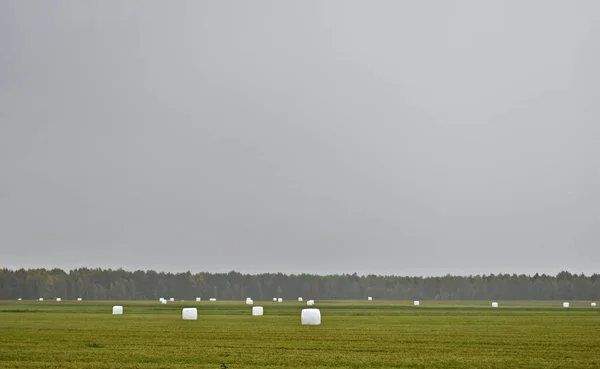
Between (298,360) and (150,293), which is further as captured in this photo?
(150,293)

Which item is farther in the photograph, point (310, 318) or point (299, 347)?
point (310, 318)

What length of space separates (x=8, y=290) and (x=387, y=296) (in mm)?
88692

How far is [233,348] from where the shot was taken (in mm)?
28391

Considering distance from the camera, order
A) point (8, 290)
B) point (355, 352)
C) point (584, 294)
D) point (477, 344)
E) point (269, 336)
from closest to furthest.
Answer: point (355, 352)
point (477, 344)
point (269, 336)
point (584, 294)
point (8, 290)

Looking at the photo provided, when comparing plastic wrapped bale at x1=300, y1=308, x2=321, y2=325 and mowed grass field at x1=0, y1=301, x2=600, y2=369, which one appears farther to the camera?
plastic wrapped bale at x1=300, y1=308, x2=321, y2=325

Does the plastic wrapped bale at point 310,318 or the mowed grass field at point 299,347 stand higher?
the plastic wrapped bale at point 310,318

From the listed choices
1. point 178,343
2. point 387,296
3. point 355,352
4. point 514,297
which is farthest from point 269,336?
point 387,296

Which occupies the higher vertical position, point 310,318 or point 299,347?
point 310,318

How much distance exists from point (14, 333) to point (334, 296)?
16368cm

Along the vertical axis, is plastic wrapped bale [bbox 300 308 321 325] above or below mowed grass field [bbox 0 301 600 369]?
above

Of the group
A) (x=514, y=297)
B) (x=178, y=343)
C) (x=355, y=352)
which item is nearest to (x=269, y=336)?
(x=178, y=343)

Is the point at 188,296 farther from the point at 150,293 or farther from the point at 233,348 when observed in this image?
the point at 233,348

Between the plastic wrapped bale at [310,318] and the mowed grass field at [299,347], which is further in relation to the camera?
the plastic wrapped bale at [310,318]

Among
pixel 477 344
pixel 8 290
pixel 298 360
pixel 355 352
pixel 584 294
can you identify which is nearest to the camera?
pixel 298 360
